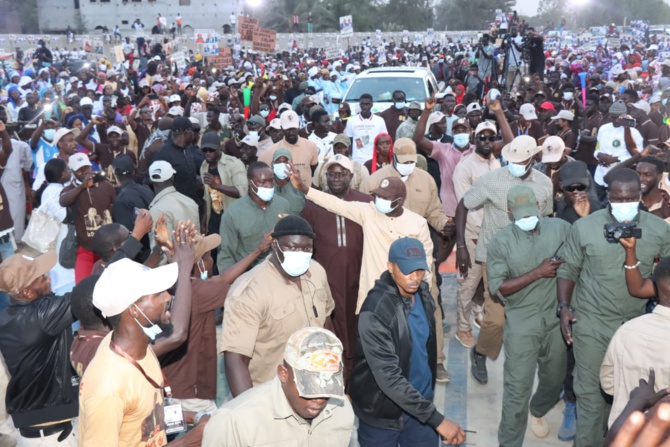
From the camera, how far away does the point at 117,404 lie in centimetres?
284

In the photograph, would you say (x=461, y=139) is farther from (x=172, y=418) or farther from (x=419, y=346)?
(x=172, y=418)

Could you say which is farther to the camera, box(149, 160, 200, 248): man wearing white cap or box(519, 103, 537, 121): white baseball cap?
box(519, 103, 537, 121): white baseball cap

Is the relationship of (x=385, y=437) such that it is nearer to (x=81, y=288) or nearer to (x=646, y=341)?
(x=646, y=341)

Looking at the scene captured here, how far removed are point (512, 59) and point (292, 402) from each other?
1866 cm

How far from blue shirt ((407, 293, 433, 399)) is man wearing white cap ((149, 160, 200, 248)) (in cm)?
262

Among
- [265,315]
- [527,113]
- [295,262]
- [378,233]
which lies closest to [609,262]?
[378,233]

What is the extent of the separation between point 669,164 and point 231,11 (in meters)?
67.6

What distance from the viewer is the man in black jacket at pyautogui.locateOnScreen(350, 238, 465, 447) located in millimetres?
3834

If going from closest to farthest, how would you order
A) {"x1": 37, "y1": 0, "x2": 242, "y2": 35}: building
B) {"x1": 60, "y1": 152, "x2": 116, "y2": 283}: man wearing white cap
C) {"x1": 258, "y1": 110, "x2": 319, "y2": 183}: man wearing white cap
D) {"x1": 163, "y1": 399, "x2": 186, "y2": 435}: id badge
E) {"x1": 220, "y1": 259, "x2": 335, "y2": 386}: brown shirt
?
{"x1": 163, "y1": 399, "x2": 186, "y2": 435}: id badge
{"x1": 220, "y1": 259, "x2": 335, "y2": 386}: brown shirt
{"x1": 60, "y1": 152, "x2": 116, "y2": 283}: man wearing white cap
{"x1": 258, "y1": 110, "x2": 319, "y2": 183}: man wearing white cap
{"x1": 37, "y1": 0, "x2": 242, "y2": 35}: building

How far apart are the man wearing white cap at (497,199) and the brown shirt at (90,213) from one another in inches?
139

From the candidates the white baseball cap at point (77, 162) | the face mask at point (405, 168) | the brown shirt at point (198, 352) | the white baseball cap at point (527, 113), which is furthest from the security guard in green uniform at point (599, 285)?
the white baseball cap at point (527, 113)

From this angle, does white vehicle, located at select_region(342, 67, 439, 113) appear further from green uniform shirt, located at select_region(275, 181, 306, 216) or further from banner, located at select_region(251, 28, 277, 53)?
green uniform shirt, located at select_region(275, 181, 306, 216)

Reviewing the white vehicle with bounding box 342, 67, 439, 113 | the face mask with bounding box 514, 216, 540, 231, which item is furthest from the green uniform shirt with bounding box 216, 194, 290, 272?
the white vehicle with bounding box 342, 67, 439, 113

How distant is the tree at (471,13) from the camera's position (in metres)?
77.0
